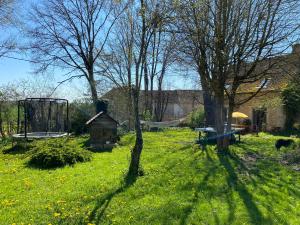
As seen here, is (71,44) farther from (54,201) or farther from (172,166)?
(54,201)

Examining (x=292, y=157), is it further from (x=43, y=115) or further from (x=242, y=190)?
(x=43, y=115)

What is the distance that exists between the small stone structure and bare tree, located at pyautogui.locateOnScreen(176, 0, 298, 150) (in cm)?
413

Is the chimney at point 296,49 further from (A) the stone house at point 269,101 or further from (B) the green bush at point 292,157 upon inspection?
(B) the green bush at point 292,157

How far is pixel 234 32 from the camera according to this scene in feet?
31.2

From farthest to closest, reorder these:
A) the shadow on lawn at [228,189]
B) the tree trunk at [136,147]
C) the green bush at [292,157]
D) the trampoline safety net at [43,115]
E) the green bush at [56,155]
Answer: the trampoline safety net at [43,115] → the green bush at [292,157] → the green bush at [56,155] → the tree trunk at [136,147] → the shadow on lawn at [228,189]

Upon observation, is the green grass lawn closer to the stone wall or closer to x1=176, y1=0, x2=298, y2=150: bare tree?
x1=176, y1=0, x2=298, y2=150: bare tree

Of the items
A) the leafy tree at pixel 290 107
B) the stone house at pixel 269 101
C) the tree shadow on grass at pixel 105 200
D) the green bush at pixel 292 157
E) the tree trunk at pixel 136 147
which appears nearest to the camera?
the tree shadow on grass at pixel 105 200

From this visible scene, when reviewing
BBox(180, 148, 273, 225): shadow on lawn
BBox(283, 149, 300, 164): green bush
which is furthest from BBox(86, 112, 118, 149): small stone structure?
BBox(283, 149, 300, 164): green bush

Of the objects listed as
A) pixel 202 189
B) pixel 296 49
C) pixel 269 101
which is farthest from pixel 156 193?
pixel 269 101

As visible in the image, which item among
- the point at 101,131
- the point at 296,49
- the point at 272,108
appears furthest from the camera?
the point at 272,108

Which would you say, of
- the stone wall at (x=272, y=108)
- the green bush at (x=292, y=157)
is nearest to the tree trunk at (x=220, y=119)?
the green bush at (x=292, y=157)

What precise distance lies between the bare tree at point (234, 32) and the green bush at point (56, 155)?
490 cm

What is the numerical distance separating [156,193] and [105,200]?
0.96m

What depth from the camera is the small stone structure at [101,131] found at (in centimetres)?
1165
